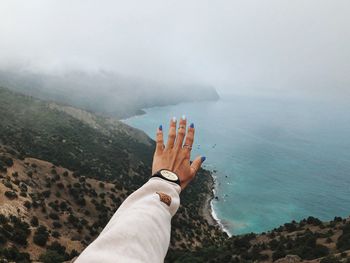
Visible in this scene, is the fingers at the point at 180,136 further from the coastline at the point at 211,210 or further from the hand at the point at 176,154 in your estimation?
the coastline at the point at 211,210

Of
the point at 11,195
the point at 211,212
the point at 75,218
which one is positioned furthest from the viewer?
the point at 211,212

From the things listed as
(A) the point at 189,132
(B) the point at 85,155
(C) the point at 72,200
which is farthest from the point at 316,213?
(A) the point at 189,132

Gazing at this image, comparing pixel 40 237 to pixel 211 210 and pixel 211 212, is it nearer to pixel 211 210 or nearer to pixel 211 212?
pixel 211 212

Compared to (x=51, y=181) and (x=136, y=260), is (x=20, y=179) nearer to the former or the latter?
(x=51, y=181)

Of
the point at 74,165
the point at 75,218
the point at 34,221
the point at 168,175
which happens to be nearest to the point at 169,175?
the point at 168,175

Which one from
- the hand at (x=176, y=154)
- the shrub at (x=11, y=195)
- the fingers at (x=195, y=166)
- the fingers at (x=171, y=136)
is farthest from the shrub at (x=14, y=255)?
the fingers at (x=171, y=136)

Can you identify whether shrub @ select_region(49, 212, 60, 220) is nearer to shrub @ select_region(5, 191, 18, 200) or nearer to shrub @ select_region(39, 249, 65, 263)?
shrub @ select_region(5, 191, 18, 200)
